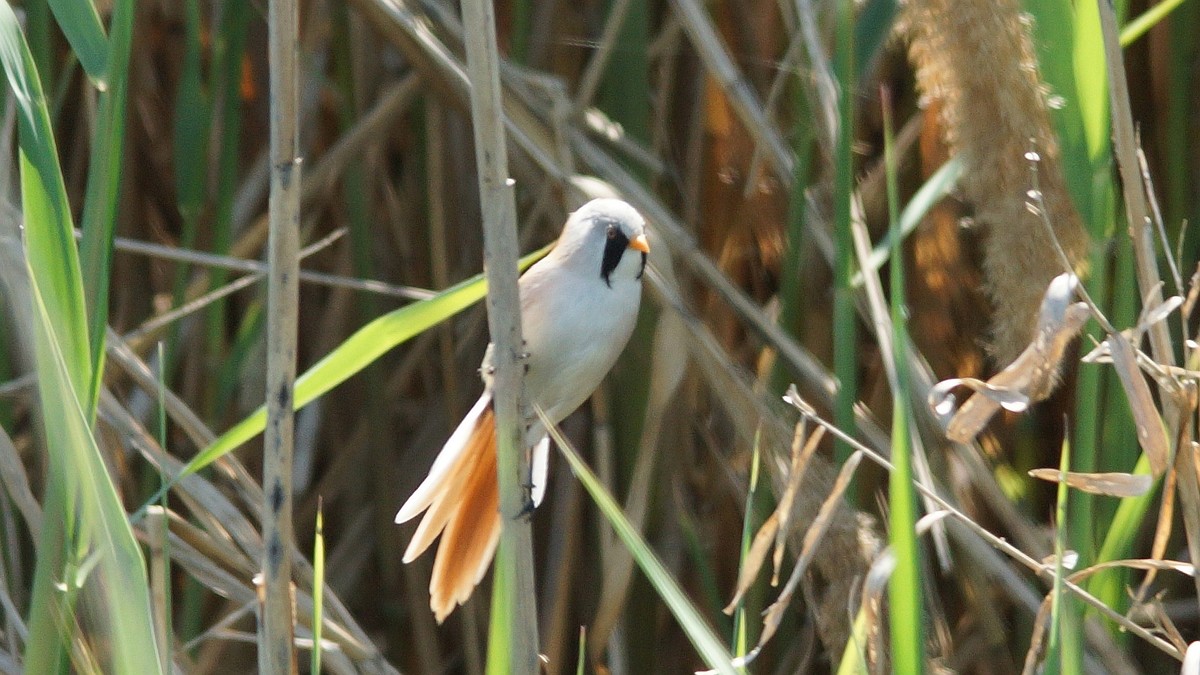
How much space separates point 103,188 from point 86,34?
12 cm

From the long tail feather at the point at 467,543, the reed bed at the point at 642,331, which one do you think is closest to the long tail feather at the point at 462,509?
the long tail feather at the point at 467,543

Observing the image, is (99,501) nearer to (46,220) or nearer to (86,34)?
(46,220)

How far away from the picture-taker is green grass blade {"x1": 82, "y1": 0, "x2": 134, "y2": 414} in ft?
2.97

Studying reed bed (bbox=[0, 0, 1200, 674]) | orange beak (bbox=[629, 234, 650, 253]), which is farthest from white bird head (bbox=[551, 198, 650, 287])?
reed bed (bbox=[0, 0, 1200, 674])

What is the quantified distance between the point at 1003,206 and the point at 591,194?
56 cm

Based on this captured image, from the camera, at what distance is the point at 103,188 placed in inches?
35.8

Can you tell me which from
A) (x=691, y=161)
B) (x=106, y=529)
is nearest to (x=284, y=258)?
(x=106, y=529)

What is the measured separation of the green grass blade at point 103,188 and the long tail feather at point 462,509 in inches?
14.1

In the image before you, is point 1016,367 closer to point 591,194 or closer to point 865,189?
point 591,194

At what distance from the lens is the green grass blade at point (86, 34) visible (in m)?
0.92

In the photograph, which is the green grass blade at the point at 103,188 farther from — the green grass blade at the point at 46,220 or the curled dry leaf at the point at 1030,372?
the curled dry leaf at the point at 1030,372

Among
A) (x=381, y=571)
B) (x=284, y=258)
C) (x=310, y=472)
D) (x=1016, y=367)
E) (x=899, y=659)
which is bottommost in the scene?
(x=381, y=571)

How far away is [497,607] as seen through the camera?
0.86 meters

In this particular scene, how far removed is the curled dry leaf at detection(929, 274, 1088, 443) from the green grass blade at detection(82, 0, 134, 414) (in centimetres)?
61
